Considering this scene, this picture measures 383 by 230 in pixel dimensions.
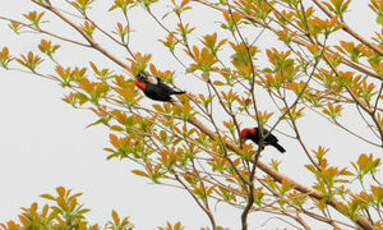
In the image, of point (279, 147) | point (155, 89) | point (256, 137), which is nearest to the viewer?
point (155, 89)

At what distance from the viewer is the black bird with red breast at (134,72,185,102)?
5184 millimetres

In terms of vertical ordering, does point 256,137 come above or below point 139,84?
below

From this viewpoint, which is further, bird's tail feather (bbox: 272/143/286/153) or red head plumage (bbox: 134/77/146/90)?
bird's tail feather (bbox: 272/143/286/153)

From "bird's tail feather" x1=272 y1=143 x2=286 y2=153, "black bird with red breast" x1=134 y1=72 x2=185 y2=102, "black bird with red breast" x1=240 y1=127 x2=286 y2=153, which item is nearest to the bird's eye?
"black bird with red breast" x1=134 y1=72 x2=185 y2=102

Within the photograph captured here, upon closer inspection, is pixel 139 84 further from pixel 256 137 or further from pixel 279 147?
pixel 279 147

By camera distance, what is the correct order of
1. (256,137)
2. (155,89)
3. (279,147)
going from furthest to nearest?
1. (279,147)
2. (256,137)
3. (155,89)

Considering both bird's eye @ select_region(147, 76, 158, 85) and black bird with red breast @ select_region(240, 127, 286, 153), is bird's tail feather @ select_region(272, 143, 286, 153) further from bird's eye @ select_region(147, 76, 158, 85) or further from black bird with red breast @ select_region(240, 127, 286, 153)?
bird's eye @ select_region(147, 76, 158, 85)

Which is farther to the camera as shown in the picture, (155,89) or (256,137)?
(256,137)

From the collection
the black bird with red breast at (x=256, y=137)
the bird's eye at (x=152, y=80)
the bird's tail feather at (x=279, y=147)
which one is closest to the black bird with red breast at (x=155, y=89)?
the bird's eye at (x=152, y=80)

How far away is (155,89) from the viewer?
5.17 metres

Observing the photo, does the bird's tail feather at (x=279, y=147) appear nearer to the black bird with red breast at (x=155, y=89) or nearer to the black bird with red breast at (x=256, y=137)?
the black bird with red breast at (x=256, y=137)

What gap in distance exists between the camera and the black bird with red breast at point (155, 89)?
5.18 metres

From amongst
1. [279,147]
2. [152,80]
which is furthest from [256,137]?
[152,80]

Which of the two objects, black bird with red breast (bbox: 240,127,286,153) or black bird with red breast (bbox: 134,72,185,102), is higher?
black bird with red breast (bbox: 134,72,185,102)
